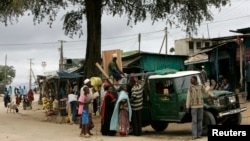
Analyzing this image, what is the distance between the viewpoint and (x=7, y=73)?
4417 inches

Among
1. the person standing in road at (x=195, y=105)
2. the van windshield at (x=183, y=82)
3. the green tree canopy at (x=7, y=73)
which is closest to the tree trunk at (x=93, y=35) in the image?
the van windshield at (x=183, y=82)

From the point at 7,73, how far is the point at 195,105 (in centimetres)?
10437

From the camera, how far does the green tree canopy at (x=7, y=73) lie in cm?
10344

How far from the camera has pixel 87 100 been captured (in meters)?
14.1

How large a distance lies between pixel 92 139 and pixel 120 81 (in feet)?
8.82

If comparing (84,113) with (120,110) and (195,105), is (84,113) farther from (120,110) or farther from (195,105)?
(195,105)

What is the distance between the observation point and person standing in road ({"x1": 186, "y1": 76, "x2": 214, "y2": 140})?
12.5 meters

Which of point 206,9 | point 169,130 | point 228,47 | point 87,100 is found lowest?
point 169,130

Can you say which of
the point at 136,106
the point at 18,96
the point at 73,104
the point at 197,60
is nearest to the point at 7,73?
the point at 18,96

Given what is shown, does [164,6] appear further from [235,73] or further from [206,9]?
[235,73]

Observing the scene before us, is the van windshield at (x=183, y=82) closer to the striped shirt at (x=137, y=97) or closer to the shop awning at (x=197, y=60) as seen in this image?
the striped shirt at (x=137, y=97)

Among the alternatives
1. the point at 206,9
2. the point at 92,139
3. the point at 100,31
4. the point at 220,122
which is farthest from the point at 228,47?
the point at 92,139

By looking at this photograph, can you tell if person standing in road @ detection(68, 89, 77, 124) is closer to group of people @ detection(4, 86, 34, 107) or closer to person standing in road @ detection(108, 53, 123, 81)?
person standing in road @ detection(108, 53, 123, 81)

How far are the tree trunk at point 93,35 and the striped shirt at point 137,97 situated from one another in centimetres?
759
